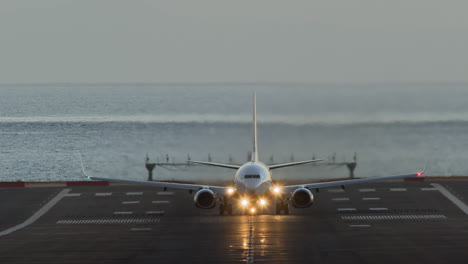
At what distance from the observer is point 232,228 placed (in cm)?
5194

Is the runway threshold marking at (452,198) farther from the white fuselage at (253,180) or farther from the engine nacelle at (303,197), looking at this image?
the white fuselage at (253,180)

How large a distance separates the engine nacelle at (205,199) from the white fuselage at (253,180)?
Result: 2.45 m

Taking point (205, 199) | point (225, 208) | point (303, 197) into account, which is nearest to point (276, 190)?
point (303, 197)

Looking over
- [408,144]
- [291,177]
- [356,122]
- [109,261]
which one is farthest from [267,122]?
[109,261]

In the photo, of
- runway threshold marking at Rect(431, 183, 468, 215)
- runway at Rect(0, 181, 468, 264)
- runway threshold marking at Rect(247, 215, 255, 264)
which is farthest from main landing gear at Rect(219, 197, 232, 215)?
runway threshold marking at Rect(431, 183, 468, 215)

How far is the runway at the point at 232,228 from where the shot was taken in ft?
137

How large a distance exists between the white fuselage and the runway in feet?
8.49

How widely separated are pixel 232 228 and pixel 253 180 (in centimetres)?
425

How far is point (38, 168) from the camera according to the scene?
510 ft

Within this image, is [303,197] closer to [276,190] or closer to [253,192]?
[276,190]

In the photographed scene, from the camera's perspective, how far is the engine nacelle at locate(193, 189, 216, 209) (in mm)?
55781

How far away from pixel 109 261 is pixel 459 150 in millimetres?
161636

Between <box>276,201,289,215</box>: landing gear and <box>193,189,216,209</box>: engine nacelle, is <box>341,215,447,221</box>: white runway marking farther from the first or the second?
<box>193,189,216,209</box>: engine nacelle

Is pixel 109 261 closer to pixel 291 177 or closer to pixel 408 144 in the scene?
pixel 291 177
